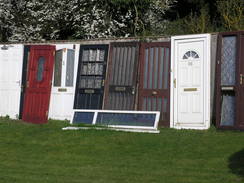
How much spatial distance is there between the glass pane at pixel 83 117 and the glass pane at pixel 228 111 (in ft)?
10.7

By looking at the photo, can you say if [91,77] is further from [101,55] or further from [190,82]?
[190,82]

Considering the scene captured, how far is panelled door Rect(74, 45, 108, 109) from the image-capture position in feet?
45.4

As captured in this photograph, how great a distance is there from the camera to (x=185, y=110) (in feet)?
41.0

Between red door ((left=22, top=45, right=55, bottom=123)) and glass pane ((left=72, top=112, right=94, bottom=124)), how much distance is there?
169 cm

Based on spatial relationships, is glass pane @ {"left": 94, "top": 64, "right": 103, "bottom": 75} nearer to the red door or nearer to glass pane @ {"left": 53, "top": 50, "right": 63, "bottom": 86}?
glass pane @ {"left": 53, "top": 50, "right": 63, "bottom": 86}

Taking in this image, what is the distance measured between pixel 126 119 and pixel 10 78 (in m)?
4.66

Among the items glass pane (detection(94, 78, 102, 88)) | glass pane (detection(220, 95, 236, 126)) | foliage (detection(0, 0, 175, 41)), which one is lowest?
glass pane (detection(220, 95, 236, 126))

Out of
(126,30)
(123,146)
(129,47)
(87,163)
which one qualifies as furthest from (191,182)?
(126,30)

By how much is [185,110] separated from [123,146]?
276 centimetres

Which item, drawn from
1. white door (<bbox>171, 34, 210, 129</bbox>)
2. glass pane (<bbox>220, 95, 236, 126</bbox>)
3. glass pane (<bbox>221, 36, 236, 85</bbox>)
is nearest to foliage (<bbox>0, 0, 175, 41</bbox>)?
white door (<bbox>171, 34, 210, 129</bbox>)

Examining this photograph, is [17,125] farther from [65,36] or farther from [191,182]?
[65,36]

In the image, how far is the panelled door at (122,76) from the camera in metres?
13.3

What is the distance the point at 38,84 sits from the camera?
14.7 meters

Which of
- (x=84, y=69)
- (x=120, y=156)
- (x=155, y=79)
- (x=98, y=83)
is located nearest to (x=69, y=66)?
(x=84, y=69)
